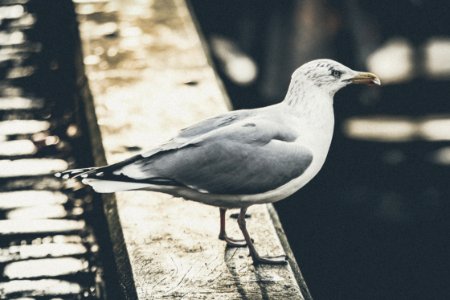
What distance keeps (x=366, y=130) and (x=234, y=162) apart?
410cm

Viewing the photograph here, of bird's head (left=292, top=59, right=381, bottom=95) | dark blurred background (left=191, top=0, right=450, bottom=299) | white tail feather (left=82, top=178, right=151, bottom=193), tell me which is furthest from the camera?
dark blurred background (left=191, top=0, right=450, bottom=299)

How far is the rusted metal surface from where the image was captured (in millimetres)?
3113

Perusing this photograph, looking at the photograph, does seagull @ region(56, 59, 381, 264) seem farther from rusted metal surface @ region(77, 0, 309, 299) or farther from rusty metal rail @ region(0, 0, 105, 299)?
rusty metal rail @ region(0, 0, 105, 299)

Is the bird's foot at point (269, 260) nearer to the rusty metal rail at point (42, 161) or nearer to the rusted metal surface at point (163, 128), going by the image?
the rusted metal surface at point (163, 128)

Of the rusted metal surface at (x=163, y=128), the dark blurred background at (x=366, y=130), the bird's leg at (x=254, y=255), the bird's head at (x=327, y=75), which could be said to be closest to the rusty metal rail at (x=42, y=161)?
the rusted metal surface at (x=163, y=128)

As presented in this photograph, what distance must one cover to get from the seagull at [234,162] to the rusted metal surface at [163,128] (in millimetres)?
182

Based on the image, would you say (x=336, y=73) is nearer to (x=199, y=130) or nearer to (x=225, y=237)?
(x=199, y=130)

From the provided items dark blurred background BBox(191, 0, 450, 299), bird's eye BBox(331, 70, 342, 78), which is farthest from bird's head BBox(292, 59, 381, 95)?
dark blurred background BBox(191, 0, 450, 299)

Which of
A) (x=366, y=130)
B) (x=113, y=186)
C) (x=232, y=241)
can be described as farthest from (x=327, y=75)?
(x=366, y=130)

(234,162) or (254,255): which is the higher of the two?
(234,162)

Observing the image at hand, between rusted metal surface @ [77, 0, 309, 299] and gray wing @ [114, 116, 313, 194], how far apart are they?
11.8 inches

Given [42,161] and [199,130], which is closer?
[199,130]

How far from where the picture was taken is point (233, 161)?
3.16m

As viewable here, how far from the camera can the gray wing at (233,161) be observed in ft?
10.3
